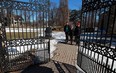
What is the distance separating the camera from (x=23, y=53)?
225 inches

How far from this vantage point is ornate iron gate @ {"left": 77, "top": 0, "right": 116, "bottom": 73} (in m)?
3.08

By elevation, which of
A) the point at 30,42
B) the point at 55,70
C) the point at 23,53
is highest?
the point at 30,42

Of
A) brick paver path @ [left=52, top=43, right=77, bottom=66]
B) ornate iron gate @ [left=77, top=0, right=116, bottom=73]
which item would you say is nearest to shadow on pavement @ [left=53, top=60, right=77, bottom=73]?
brick paver path @ [left=52, top=43, right=77, bottom=66]

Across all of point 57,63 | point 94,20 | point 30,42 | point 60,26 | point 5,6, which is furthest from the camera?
point 60,26

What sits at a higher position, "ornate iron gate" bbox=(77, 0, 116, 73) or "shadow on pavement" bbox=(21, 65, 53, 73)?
"ornate iron gate" bbox=(77, 0, 116, 73)

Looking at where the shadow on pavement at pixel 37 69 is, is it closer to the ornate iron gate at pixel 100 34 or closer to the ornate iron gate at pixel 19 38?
the ornate iron gate at pixel 19 38

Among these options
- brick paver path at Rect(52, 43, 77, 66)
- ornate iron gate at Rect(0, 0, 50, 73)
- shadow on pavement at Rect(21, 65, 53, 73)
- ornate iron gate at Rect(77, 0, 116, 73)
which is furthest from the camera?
brick paver path at Rect(52, 43, 77, 66)

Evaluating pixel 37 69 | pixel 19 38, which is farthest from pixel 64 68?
pixel 19 38

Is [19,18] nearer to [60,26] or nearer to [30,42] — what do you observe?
[30,42]

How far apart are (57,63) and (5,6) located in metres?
3.41

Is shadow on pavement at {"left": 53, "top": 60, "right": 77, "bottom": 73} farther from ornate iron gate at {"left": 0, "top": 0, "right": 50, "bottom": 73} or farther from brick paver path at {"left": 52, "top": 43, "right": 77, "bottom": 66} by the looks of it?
ornate iron gate at {"left": 0, "top": 0, "right": 50, "bottom": 73}

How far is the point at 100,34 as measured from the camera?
147 inches

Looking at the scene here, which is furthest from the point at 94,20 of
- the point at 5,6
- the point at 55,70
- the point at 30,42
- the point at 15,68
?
the point at 15,68

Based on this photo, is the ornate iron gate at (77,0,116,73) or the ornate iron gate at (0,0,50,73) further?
the ornate iron gate at (0,0,50,73)
